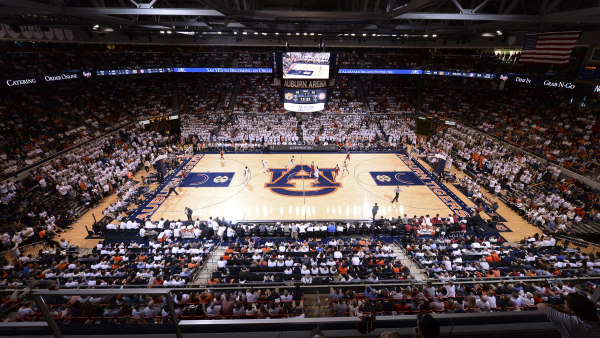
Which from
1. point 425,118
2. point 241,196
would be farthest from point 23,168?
point 425,118

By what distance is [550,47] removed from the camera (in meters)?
18.2

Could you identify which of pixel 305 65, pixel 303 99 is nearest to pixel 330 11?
pixel 305 65

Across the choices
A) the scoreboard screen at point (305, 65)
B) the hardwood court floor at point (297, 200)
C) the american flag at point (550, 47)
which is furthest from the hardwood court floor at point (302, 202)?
the american flag at point (550, 47)

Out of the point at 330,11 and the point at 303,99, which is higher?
the point at 330,11

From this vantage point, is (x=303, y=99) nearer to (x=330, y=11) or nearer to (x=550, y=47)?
(x=330, y=11)

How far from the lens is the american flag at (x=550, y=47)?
55.9 ft

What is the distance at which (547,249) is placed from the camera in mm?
15438

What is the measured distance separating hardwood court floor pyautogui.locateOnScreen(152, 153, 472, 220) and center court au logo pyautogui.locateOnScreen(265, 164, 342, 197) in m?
0.08

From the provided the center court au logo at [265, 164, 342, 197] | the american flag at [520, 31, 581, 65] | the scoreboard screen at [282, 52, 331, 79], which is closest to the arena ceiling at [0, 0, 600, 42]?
the american flag at [520, 31, 581, 65]

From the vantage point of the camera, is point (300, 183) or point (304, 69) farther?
point (300, 183)

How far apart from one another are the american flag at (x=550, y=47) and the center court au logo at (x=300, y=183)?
52.3 ft

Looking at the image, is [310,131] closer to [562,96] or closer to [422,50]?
[422,50]

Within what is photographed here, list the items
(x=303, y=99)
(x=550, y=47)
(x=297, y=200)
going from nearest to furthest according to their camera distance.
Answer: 1. (x=550, y=47)
2. (x=297, y=200)
3. (x=303, y=99)

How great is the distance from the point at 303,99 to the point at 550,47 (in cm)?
1737
